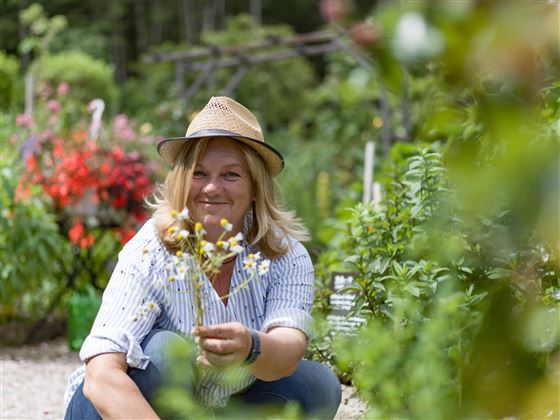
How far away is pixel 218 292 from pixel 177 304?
0.46 feet

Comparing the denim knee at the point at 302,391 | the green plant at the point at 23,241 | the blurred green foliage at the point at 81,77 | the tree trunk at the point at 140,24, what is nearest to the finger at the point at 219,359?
the denim knee at the point at 302,391

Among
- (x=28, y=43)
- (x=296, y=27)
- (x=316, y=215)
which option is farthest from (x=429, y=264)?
(x=296, y=27)

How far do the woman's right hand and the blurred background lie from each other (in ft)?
1.37

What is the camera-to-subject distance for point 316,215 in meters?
7.43

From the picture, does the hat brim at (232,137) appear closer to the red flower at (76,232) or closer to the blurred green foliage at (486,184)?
the blurred green foliage at (486,184)

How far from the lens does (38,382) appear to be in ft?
13.3

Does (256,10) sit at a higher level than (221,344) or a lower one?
higher

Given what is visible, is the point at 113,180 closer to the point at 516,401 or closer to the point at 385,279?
the point at 385,279

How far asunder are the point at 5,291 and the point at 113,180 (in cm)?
87

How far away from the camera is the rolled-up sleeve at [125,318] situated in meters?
1.89

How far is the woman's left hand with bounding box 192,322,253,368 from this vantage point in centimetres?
155

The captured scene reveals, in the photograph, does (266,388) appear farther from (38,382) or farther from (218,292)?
(38,382)

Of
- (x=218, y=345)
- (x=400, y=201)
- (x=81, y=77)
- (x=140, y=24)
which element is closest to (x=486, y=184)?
(x=218, y=345)

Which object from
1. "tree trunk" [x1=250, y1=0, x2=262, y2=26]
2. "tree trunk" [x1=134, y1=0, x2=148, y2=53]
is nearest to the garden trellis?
"tree trunk" [x1=250, y1=0, x2=262, y2=26]
